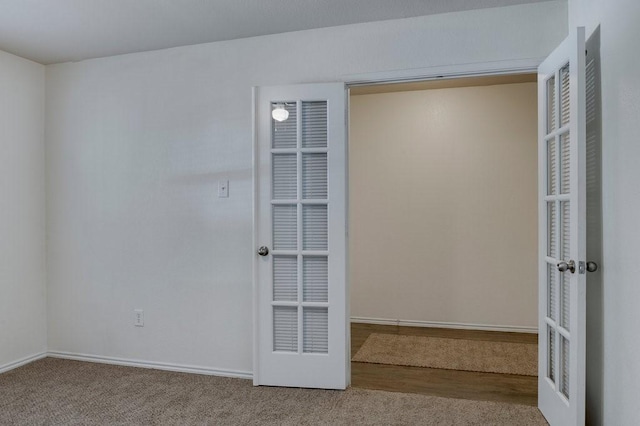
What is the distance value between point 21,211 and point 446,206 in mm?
3678

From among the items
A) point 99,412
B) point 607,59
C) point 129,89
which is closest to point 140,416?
point 99,412

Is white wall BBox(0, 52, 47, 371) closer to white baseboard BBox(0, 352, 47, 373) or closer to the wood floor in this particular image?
white baseboard BBox(0, 352, 47, 373)

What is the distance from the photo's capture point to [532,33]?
2775 mm

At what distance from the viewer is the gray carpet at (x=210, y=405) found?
261cm

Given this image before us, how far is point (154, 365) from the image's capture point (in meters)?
3.51

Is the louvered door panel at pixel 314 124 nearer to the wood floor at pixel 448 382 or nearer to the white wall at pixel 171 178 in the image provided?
the white wall at pixel 171 178

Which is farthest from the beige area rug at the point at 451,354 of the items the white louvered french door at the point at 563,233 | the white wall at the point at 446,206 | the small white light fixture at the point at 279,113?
the small white light fixture at the point at 279,113

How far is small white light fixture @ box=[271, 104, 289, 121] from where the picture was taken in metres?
3.09

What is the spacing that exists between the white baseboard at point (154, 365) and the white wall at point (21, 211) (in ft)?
0.86

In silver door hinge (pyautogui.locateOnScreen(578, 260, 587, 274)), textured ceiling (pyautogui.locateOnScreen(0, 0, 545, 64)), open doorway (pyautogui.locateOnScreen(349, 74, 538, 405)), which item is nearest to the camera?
silver door hinge (pyautogui.locateOnScreen(578, 260, 587, 274))

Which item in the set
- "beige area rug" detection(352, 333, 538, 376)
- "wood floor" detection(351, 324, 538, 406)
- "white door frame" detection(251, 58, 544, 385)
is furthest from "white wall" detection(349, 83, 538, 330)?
"white door frame" detection(251, 58, 544, 385)

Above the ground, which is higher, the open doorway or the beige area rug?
the open doorway

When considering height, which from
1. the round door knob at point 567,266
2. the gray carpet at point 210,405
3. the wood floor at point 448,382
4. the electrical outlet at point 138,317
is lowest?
the wood floor at point 448,382

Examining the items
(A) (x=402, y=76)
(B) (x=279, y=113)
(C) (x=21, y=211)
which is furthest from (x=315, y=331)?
(C) (x=21, y=211)
